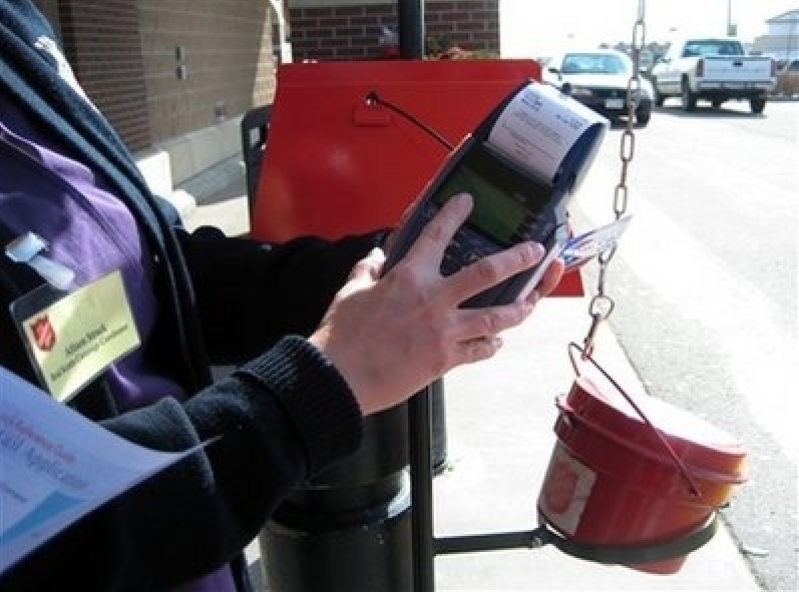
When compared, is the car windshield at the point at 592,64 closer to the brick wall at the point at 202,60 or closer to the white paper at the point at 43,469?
the brick wall at the point at 202,60

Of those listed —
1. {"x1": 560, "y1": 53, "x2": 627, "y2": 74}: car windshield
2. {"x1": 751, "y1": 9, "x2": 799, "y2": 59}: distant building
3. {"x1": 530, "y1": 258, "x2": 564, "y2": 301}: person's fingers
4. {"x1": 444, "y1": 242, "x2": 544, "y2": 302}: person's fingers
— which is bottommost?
{"x1": 751, "y1": 9, "x2": 799, "y2": 59}: distant building

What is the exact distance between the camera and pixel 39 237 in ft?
3.54

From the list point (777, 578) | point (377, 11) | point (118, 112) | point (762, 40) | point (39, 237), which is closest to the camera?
point (39, 237)

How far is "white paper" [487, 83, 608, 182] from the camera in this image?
48.2 inches

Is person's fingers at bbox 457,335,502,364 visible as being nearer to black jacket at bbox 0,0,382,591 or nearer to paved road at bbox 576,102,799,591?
black jacket at bbox 0,0,382,591

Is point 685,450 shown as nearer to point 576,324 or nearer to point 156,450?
point 156,450

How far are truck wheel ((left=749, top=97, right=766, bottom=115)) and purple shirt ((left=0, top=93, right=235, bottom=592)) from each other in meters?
25.0

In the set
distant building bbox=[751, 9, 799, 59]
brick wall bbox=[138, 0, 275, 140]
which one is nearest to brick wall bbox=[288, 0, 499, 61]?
brick wall bbox=[138, 0, 275, 140]

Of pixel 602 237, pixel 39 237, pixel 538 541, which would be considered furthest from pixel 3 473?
pixel 538 541

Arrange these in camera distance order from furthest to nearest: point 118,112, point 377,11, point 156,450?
1. point 118,112
2. point 377,11
3. point 156,450

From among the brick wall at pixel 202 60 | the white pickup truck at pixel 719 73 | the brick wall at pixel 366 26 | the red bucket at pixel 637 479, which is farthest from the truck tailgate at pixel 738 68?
the red bucket at pixel 637 479

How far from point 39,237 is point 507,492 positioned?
3.25 m

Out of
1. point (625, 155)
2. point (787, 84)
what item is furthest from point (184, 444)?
point (787, 84)

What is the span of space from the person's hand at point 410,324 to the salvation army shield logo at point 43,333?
26 cm
